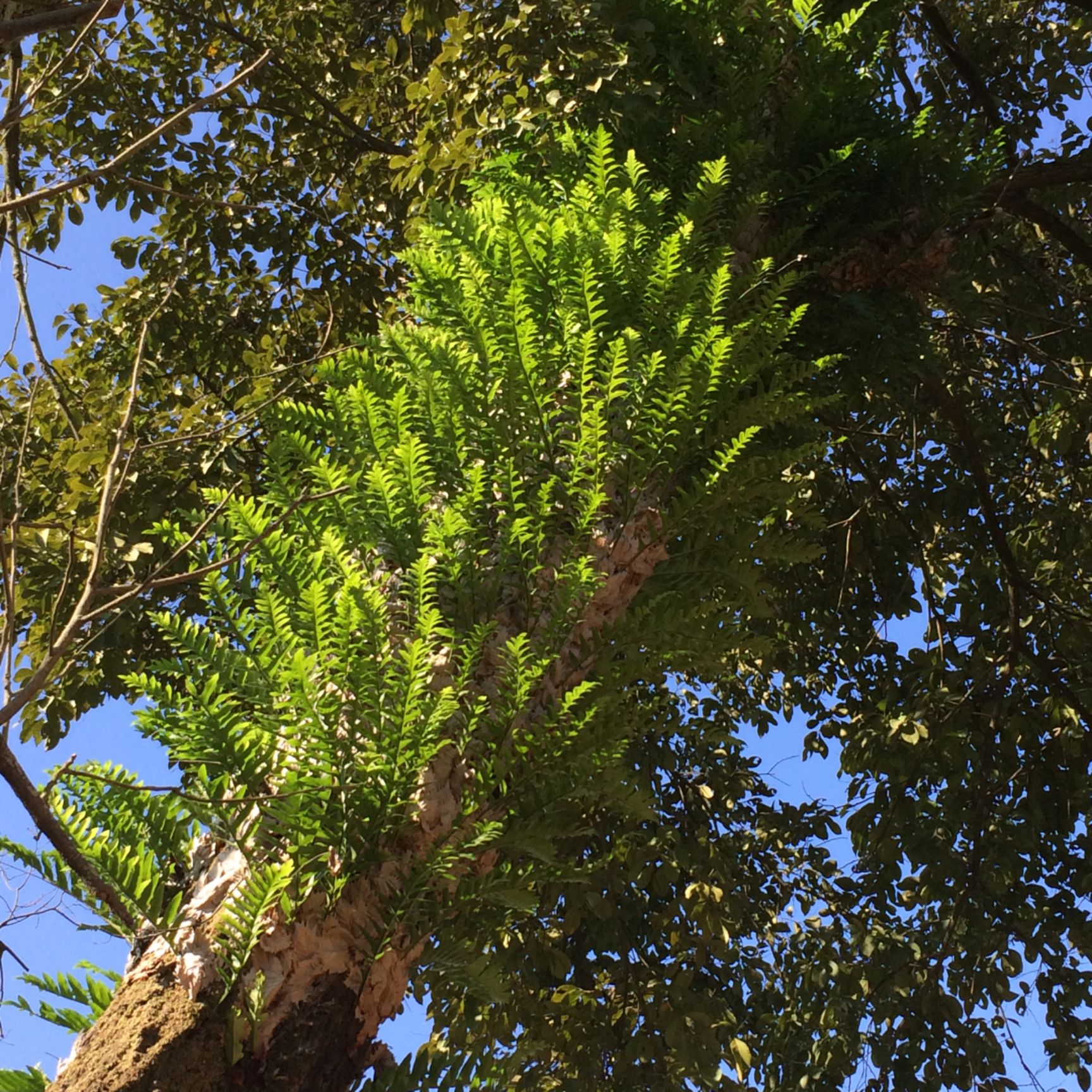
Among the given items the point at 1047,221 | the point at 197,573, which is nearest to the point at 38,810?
the point at 197,573

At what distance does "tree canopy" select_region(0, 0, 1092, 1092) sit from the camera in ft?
5.77

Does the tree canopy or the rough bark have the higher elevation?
the tree canopy

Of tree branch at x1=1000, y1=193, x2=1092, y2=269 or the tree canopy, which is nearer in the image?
the tree canopy

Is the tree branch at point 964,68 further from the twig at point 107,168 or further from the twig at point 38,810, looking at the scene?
the twig at point 38,810

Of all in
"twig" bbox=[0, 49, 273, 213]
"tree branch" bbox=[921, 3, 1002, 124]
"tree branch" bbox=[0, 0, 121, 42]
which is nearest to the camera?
"twig" bbox=[0, 49, 273, 213]

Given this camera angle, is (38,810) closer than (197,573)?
Yes

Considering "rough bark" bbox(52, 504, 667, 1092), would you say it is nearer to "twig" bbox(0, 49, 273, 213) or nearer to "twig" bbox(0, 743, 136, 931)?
"twig" bbox(0, 743, 136, 931)

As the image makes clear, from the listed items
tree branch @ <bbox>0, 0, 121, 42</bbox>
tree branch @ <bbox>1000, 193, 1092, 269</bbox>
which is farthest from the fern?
tree branch @ <bbox>1000, 193, 1092, 269</bbox>

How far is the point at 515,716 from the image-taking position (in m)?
1.94

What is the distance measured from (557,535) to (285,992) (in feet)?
3.42

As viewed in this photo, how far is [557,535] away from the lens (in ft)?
7.54

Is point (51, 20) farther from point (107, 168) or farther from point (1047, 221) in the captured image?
point (1047, 221)

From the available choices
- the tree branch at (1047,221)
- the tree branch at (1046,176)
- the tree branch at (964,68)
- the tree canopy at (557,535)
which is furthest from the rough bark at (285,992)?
the tree branch at (964,68)

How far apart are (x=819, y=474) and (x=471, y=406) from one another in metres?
3.88
